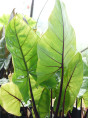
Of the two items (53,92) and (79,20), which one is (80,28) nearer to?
(79,20)

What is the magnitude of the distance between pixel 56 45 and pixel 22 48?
0.37ft

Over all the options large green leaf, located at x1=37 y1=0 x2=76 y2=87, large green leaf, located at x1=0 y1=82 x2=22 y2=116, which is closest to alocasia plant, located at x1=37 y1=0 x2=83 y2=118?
large green leaf, located at x1=37 y1=0 x2=76 y2=87

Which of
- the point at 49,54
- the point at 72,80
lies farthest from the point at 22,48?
the point at 72,80

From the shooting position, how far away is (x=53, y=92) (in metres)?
0.62

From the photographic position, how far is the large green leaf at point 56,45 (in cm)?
39

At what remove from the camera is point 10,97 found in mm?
572

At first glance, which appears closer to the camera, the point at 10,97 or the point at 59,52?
the point at 59,52

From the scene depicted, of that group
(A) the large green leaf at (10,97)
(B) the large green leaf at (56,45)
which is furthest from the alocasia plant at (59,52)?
(A) the large green leaf at (10,97)

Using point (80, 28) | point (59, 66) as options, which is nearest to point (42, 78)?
point (59, 66)

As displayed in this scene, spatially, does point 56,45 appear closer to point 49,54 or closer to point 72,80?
point 49,54

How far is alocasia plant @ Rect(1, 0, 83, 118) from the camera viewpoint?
402 mm

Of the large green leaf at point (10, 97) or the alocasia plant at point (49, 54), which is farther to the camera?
the large green leaf at point (10, 97)

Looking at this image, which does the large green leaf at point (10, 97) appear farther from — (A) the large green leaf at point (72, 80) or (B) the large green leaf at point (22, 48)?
(A) the large green leaf at point (72, 80)

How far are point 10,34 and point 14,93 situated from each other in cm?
26
